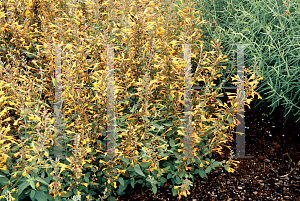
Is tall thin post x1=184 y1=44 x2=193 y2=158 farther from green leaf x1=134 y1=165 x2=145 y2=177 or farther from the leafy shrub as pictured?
the leafy shrub

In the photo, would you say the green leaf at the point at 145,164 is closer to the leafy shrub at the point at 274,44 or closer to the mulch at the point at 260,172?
the mulch at the point at 260,172

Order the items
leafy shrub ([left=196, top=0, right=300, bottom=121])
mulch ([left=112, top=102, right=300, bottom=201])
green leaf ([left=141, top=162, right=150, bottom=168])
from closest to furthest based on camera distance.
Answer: green leaf ([left=141, top=162, right=150, bottom=168]) < mulch ([left=112, top=102, right=300, bottom=201]) < leafy shrub ([left=196, top=0, right=300, bottom=121])

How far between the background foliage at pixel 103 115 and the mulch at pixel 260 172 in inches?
7.4

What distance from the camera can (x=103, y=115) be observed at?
8.43ft

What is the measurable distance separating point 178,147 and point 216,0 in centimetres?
243

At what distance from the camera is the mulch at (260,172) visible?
3.05m

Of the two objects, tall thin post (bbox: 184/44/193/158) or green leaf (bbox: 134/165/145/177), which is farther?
tall thin post (bbox: 184/44/193/158)

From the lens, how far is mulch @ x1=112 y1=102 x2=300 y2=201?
10.00ft

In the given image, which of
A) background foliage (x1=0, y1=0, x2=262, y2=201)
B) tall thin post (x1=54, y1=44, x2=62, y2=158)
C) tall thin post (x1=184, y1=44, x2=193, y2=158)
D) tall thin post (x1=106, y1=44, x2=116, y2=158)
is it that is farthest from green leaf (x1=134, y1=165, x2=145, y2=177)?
tall thin post (x1=54, y1=44, x2=62, y2=158)

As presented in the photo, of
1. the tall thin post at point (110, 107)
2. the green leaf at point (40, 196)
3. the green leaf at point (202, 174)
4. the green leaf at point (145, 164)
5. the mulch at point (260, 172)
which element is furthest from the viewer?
the mulch at point (260, 172)

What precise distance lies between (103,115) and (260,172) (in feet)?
6.23

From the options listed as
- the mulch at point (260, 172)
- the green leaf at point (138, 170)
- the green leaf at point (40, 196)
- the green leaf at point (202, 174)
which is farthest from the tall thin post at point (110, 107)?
the green leaf at point (202, 174)

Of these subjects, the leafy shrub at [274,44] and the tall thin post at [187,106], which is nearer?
the tall thin post at [187,106]

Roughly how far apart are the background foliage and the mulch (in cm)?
19
